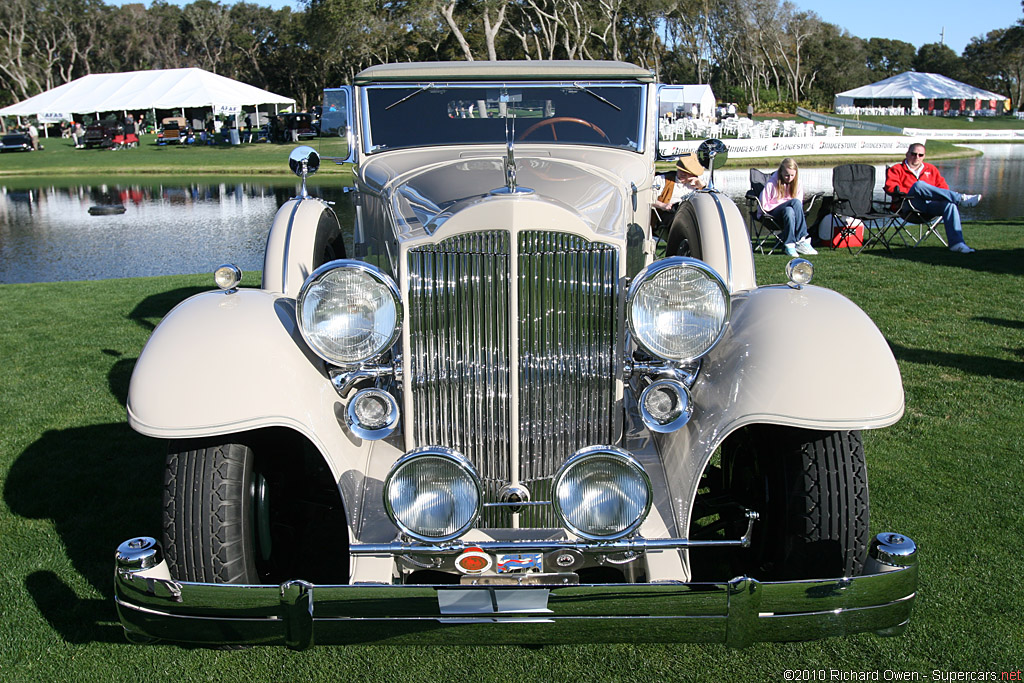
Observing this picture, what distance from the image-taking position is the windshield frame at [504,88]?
13.3ft

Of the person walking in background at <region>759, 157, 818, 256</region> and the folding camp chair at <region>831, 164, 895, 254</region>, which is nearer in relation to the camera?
the person walking in background at <region>759, 157, 818, 256</region>

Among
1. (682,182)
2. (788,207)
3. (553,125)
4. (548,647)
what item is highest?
(553,125)

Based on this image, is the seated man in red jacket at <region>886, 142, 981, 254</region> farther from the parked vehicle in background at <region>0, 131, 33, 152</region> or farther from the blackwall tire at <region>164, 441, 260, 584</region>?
the parked vehicle in background at <region>0, 131, 33, 152</region>

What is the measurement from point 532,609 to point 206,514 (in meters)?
1.10

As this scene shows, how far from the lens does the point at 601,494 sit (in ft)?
7.75

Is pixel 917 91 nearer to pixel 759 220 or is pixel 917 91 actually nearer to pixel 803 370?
pixel 759 220

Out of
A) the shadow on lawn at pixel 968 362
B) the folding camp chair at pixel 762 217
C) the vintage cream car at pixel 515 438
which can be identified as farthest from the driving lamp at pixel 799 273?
the folding camp chair at pixel 762 217

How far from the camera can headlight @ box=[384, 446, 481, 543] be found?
233 cm

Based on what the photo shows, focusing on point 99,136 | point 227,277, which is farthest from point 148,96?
A: point 227,277

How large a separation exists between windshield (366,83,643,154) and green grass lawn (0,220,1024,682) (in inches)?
72.9

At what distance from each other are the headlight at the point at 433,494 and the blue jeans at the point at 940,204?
9.27 metres

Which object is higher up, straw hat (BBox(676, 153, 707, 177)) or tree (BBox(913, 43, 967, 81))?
tree (BBox(913, 43, 967, 81))

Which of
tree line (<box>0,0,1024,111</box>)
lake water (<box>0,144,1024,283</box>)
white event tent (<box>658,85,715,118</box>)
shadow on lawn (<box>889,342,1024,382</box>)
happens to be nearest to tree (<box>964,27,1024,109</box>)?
tree line (<box>0,0,1024,111</box>)

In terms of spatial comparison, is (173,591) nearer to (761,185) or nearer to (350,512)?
(350,512)
